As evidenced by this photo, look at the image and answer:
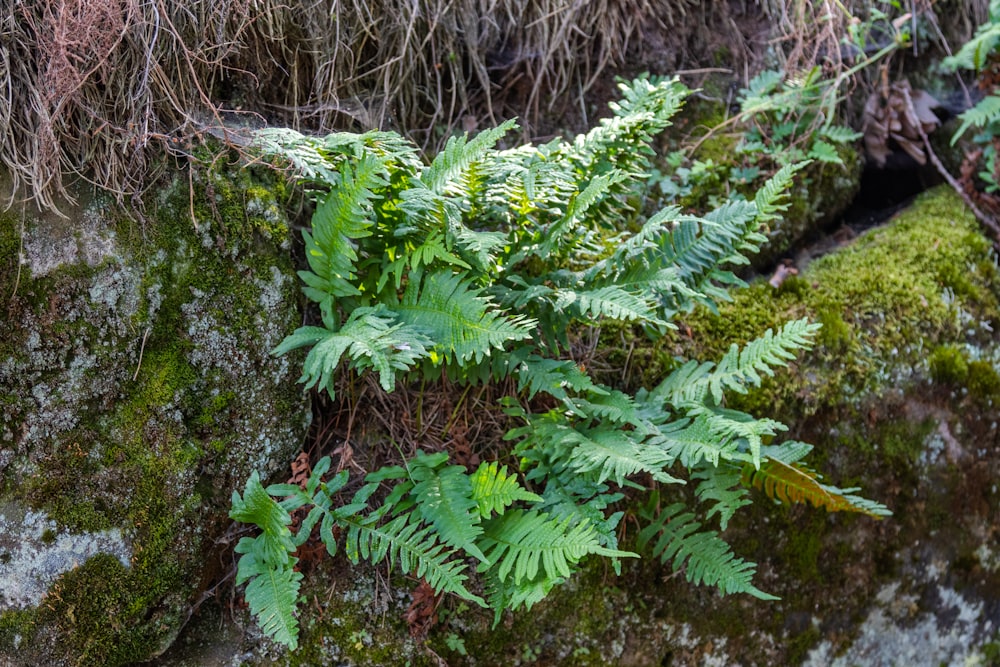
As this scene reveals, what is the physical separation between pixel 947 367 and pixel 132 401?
133 inches

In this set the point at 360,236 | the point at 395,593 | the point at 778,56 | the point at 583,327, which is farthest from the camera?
the point at 778,56

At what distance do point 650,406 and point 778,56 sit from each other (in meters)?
2.26

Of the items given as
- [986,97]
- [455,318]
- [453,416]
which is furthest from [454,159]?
[986,97]

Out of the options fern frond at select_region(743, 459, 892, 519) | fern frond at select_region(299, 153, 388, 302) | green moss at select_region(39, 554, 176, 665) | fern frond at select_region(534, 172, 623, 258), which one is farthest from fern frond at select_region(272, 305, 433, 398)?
fern frond at select_region(743, 459, 892, 519)

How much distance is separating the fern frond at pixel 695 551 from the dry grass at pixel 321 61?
1876 mm

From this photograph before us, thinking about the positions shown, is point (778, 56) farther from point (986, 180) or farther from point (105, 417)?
point (105, 417)

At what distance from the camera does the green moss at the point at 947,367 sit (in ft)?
11.5

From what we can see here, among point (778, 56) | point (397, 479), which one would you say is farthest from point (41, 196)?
point (778, 56)

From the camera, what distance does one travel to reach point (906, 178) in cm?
424

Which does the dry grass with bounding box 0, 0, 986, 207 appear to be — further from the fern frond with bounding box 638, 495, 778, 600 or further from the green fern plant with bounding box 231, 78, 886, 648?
the fern frond with bounding box 638, 495, 778, 600

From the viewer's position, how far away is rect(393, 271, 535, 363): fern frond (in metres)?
2.37

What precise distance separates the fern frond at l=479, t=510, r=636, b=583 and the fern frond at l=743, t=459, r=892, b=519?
686 mm

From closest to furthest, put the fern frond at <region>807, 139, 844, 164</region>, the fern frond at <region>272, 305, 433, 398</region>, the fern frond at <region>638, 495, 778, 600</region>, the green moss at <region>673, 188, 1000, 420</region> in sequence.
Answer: the fern frond at <region>272, 305, 433, 398</region> → the fern frond at <region>638, 495, 778, 600</region> → the green moss at <region>673, 188, 1000, 420</region> → the fern frond at <region>807, 139, 844, 164</region>

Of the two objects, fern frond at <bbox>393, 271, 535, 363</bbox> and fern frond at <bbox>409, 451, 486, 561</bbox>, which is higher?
fern frond at <bbox>393, 271, 535, 363</bbox>
